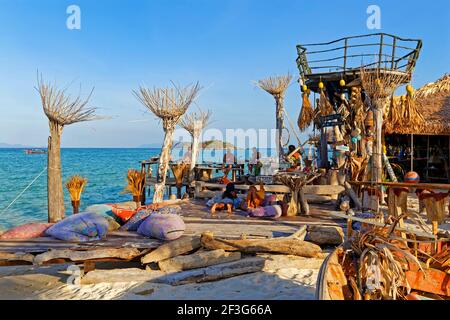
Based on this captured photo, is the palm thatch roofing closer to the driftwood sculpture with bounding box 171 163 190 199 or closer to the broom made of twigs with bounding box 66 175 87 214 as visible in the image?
the driftwood sculpture with bounding box 171 163 190 199

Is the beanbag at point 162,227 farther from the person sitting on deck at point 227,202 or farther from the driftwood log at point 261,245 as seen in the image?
the person sitting on deck at point 227,202

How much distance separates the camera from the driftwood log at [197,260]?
17.4 feet

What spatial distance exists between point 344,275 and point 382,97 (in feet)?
22.4

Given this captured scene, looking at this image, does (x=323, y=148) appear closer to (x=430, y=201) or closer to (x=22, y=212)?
(x=430, y=201)

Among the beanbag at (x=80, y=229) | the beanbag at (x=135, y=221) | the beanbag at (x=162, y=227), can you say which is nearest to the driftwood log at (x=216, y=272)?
the beanbag at (x=162, y=227)

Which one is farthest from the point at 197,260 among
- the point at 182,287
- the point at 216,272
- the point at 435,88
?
the point at 435,88

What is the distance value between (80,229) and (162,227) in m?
1.48

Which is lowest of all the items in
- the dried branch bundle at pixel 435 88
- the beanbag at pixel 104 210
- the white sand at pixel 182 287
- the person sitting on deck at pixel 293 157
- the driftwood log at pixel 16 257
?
the white sand at pixel 182 287

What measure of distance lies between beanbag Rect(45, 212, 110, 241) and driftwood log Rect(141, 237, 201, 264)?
47.3 inches

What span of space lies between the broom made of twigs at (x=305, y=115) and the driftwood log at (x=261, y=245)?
8.46 metres

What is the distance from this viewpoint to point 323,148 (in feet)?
43.6

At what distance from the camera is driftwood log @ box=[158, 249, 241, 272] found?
5.31 m

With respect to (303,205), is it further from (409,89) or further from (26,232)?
(26,232)

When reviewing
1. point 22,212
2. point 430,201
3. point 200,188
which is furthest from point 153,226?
point 22,212
